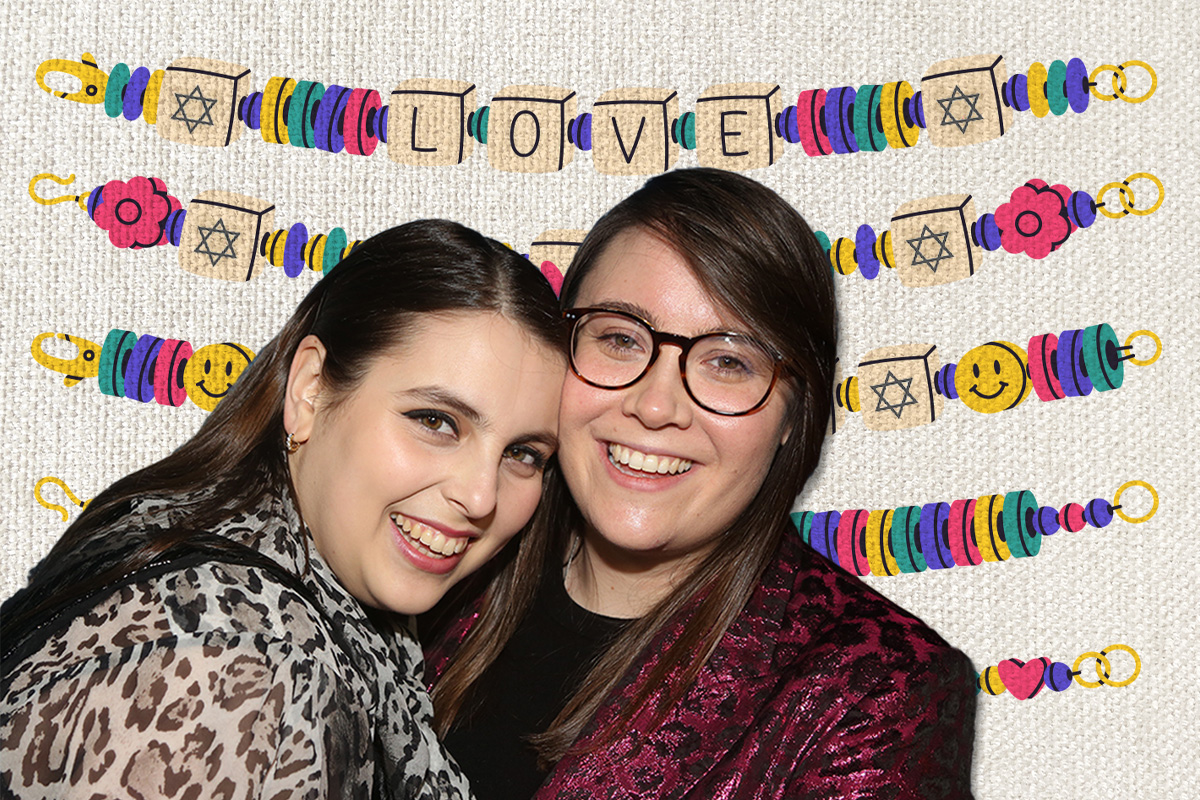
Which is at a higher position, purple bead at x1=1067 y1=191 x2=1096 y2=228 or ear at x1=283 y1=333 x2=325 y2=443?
purple bead at x1=1067 y1=191 x2=1096 y2=228

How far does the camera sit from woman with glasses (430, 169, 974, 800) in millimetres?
1424

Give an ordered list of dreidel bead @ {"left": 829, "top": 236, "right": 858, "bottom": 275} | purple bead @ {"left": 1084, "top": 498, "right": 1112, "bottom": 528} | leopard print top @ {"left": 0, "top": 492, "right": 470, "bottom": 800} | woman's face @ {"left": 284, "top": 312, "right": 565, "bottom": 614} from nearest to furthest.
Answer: leopard print top @ {"left": 0, "top": 492, "right": 470, "bottom": 800}
woman's face @ {"left": 284, "top": 312, "right": 565, "bottom": 614}
purple bead @ {"left": 1084, "top": 498, "right": 1112, "bottom": 528}
dreidel bead @ {"left": 829, "top": 236, "right": 858, "bottom": 275}

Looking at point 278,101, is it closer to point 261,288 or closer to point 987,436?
point 261,288

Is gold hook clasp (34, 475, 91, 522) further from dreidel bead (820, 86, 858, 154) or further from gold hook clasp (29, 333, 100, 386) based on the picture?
dreidel bead (820, 86, 858, 154)

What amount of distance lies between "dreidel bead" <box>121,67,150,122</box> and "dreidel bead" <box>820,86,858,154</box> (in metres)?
1.34

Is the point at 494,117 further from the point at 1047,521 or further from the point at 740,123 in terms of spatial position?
the point at 1047,521

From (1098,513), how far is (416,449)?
1274 millimetres

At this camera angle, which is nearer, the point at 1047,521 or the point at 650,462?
the point at 650,462

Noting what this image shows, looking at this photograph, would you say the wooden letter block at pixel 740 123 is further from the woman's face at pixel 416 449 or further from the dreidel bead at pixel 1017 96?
the woman's face at pixel 416 449

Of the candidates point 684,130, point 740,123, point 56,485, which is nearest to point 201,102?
point 56,485

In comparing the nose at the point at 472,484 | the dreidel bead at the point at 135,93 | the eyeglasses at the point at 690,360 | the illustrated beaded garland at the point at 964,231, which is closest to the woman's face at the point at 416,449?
the nose at the point at 472,484

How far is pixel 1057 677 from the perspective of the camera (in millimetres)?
1896

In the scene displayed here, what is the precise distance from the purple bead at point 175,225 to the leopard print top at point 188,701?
0.98 metres

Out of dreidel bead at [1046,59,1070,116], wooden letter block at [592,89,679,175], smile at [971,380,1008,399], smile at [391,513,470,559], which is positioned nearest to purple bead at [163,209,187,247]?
wooden letter block at [592,89,679,175]
